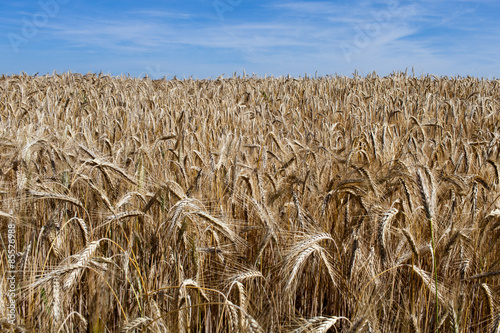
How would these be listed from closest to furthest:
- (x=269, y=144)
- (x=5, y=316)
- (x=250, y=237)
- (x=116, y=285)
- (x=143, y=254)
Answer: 1. (x=5, y=316)
2. (x=116, y=285)
3. (x=143, y=254)
4. (x=250, y=237)
5. (x=269, y=144)

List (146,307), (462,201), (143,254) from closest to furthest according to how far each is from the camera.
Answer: (146,307), (143,254), (462,201)

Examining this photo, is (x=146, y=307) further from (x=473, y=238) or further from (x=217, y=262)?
(x=473, y=238)

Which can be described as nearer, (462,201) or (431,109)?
(462,201)

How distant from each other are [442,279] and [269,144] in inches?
86.9

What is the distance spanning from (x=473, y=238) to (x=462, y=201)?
313mm

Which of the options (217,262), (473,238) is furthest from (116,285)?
(473,238)

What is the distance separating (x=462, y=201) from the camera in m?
2.39

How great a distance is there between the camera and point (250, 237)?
222cm

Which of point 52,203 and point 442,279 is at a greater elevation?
point 52,203

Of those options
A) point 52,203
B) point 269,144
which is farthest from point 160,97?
point 52,203

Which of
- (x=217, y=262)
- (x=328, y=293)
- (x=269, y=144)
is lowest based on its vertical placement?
(x=328, y=293)

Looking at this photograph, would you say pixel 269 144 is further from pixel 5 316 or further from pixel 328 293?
pixel 5 316

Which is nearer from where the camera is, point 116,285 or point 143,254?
point 116,285

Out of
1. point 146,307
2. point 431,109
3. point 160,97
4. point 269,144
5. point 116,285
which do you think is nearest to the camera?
point 146,307
